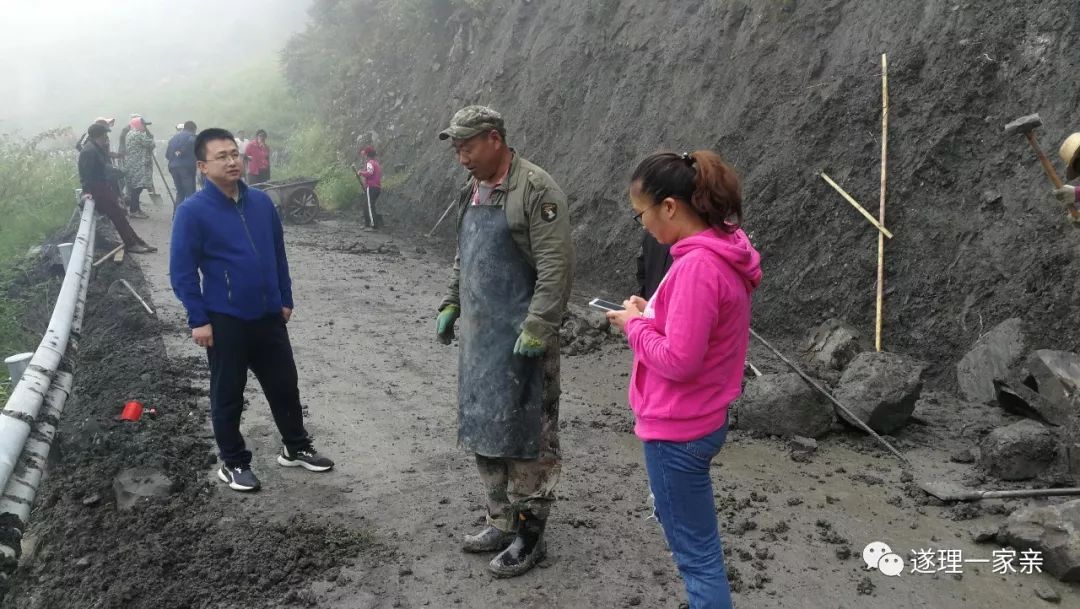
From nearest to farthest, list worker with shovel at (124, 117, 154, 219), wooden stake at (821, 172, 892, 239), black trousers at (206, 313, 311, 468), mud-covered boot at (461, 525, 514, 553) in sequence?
mud-covered boot at (461, 525, 514, 553)
black trousers at (206, 313, 311, 468)
wooden stake at (821, 172, 892, 239)
worker with shovel at (124, 117, 154, 219)

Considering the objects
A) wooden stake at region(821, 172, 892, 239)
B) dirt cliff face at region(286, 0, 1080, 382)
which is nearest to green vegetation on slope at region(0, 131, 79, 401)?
dirt cliff face at region(286, 0, 1080, 382)

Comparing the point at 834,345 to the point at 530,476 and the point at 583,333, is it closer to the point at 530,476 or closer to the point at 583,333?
the point at 583,333

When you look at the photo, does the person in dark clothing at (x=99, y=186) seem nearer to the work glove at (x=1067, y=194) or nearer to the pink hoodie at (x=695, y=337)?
the pink hoodie at (x=695, y=337)

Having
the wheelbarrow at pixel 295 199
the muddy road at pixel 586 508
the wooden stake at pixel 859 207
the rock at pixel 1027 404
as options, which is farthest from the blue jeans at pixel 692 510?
the wheelbarrow at pixel 295 199

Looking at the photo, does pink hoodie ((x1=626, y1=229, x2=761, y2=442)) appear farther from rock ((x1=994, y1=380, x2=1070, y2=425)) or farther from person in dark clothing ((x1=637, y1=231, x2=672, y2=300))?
rock ((x1=994, y1=380, x2=1070, y2=425))

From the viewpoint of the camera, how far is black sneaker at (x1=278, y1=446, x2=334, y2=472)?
4.82m

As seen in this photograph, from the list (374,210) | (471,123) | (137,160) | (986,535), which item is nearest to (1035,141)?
(986,535)

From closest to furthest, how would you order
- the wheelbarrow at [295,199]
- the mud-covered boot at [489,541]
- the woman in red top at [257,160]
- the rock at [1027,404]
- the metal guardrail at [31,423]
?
the metal guardrail at [31,423] < the mud-covered boot at [489,541] < the rock at [1027,404] < the wheelbarrow at [295,199] < the woman in red top at [257,160]

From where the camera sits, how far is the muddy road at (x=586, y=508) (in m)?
3.50

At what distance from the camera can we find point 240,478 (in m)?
4.52

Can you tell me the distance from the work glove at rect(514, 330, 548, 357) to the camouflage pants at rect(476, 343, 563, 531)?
27cm

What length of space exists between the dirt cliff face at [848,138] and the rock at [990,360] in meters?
0.35

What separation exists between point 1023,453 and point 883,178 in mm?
3673

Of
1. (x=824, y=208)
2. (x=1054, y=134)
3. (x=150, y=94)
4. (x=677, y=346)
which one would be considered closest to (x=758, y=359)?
(x=824, y=208)
